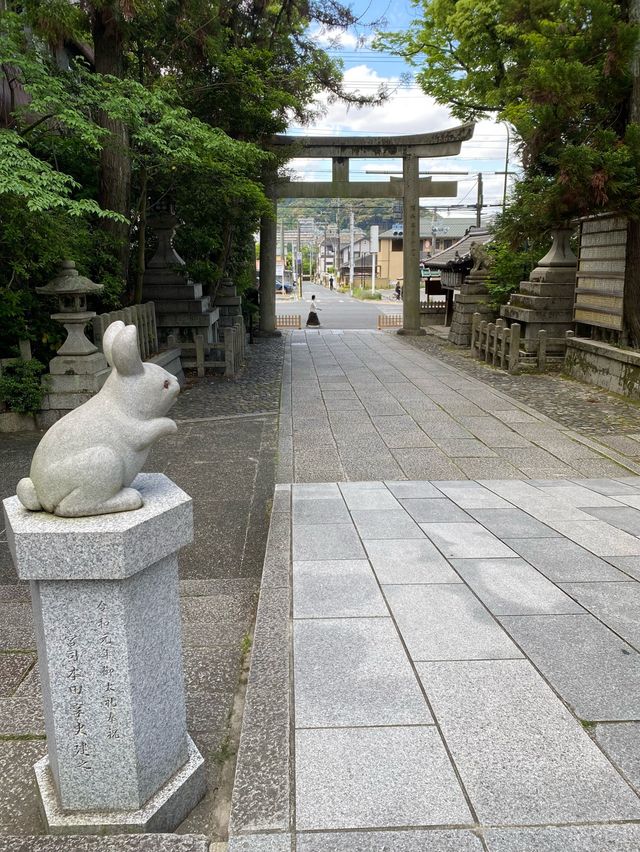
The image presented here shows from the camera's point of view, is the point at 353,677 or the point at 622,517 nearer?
the point at 353,677

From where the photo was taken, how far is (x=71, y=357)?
25.5 feet

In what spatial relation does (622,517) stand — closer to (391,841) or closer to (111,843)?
(391,841)

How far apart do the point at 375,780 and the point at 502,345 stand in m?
11.5

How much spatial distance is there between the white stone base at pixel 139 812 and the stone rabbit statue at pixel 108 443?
0.92m

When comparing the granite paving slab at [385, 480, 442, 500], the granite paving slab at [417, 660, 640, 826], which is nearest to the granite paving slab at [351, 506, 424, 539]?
the granite paving slab at [385, 480, 442, 500]

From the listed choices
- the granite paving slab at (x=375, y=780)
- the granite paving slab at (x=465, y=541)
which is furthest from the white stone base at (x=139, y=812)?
the granite paving slab at (x=465, y=541)

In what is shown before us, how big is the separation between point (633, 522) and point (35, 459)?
425 cm

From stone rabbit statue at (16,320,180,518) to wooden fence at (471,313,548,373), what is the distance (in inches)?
433

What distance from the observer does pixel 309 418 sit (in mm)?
8477

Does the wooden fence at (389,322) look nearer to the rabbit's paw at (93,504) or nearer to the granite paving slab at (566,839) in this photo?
the rabbit's paw at (93,504)

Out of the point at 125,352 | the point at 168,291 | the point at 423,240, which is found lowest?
the point at 125,352

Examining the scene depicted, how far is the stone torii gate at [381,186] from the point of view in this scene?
17.8 m

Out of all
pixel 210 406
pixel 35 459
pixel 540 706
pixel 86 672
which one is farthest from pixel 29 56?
pixel 540 706

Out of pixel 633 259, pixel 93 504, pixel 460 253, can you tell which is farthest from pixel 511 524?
pixel 460 253
